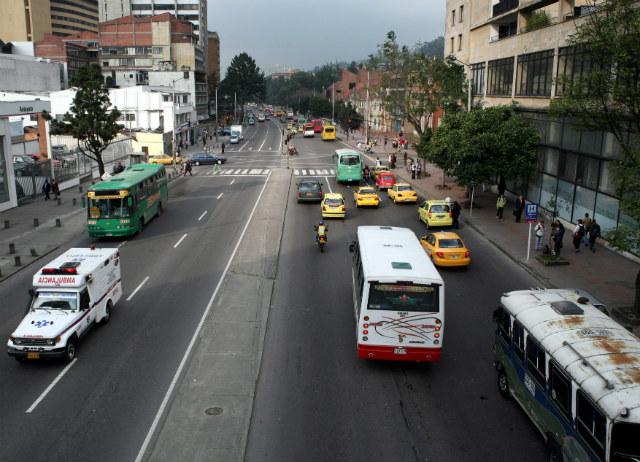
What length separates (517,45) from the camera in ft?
126

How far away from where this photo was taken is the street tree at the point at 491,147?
33.9 metres

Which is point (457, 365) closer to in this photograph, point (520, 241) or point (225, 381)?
point (225, 381)

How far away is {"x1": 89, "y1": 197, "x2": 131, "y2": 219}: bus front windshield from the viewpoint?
28.6 meters

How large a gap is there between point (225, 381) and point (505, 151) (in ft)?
81.8

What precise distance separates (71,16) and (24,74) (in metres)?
140

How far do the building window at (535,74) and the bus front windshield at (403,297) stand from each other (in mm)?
24177

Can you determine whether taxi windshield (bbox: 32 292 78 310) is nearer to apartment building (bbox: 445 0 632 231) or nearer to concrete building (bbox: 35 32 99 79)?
apartment building (bbox: 445 0 632 231)

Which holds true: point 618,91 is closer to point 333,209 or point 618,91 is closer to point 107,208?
point 333,209

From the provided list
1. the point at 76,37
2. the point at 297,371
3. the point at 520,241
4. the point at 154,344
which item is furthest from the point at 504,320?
the point at 76,37

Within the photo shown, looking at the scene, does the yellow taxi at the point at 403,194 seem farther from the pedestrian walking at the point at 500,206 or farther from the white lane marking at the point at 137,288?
the white lane marking at the point at 137,288

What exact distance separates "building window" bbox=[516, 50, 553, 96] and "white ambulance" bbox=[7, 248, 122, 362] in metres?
26.8

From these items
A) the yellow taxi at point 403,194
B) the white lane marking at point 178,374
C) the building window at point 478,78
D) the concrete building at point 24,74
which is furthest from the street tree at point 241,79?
the white lane marking at point 178,374

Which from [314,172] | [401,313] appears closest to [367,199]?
[314,172]

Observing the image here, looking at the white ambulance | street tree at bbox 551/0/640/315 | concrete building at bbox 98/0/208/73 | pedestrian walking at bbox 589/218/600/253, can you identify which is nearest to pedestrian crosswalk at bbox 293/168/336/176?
pedestrian walking at bbox 589/218/600/253
